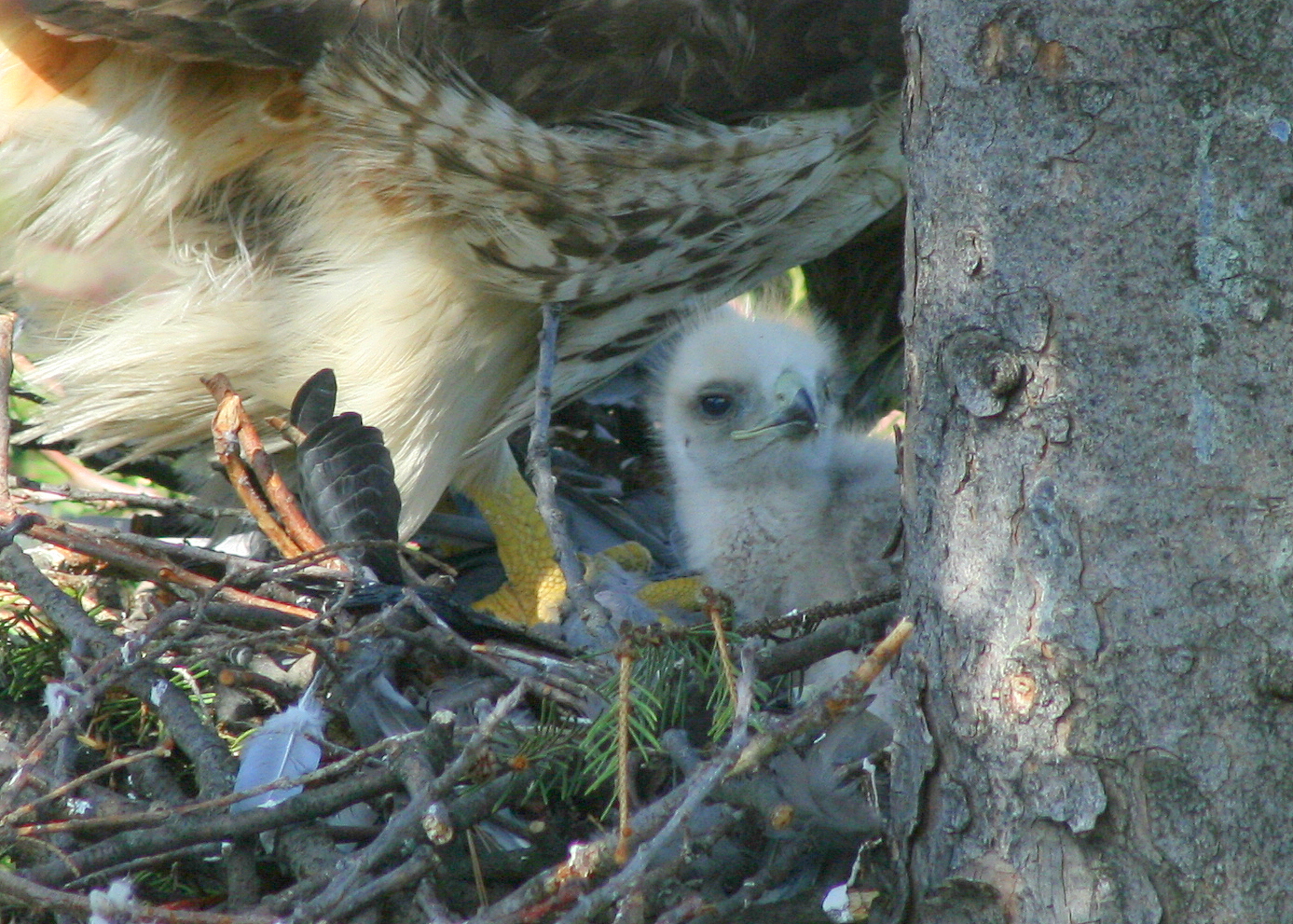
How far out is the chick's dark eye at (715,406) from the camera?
2.72 meters

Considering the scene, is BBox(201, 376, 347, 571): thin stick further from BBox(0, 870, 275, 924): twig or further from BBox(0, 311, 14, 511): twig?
BBox(0, 870, 275, 924): twig

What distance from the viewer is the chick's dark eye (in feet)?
8.93

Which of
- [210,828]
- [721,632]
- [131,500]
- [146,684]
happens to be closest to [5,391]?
[131,500]

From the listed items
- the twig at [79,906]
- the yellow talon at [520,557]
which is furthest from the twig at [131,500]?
the twig at [79,906]

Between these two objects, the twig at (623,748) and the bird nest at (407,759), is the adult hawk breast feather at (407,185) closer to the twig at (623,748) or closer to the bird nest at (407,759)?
the bird nest at (407,759)

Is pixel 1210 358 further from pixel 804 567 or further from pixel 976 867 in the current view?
pixel 804 567

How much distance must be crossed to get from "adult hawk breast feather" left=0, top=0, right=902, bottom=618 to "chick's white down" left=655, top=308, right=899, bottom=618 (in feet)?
0.56

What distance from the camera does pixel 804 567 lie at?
2.42m

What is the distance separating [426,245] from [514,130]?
1.12 feet

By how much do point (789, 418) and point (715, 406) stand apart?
0.72 ft

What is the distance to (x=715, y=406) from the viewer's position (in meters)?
2.73

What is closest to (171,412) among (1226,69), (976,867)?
(976,867)

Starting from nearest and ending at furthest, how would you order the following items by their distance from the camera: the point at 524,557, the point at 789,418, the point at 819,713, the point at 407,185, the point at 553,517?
the point at 819,713 < the point at 553,517 < the point at 407,185 < the point at 789,418 < the point at 524,557

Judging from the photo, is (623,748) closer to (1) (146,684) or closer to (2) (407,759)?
(2) (407,759)
